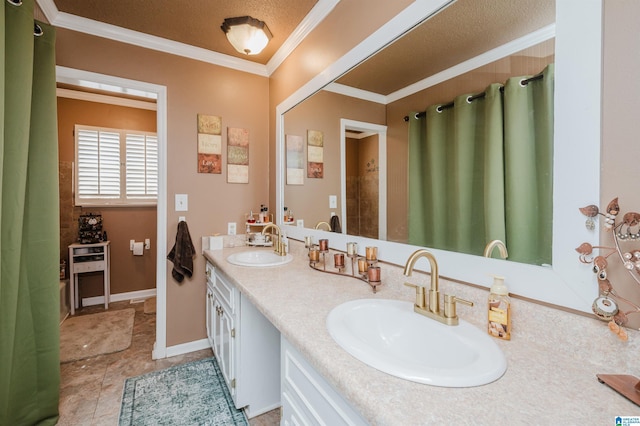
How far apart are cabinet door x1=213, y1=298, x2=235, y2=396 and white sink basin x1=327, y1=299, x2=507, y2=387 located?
875 mm

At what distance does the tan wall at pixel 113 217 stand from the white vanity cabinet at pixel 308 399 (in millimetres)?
3346

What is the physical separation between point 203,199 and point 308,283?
1.43 meters

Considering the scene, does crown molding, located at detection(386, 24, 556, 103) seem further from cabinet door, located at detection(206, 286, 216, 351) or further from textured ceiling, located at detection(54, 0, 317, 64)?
cabinet door, located at detection(206, 286, 216, 351)

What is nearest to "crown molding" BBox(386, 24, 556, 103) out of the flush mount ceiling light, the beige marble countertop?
the beige marble countertop

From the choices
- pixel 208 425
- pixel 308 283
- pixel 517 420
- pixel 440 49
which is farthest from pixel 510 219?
pixel 208 425

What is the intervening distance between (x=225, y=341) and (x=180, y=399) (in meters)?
0.45

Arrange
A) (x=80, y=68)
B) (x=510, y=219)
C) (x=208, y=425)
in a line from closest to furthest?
(x=510, y=219), (x=208, y=425), (x=80, y=68)

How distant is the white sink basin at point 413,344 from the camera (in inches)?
23.9

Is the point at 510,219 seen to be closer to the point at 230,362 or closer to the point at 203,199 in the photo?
the point at 230,362

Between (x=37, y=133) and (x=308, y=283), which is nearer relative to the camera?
(x=308, y=283)

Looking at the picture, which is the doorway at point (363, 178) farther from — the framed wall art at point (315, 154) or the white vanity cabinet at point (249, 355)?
the white vanity cabinet at point (249, 355)

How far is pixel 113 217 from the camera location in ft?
11.3

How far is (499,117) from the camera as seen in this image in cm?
90

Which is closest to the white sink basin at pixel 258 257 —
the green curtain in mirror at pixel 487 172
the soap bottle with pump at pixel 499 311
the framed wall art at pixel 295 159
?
the framed wall art at pixel 295 159
